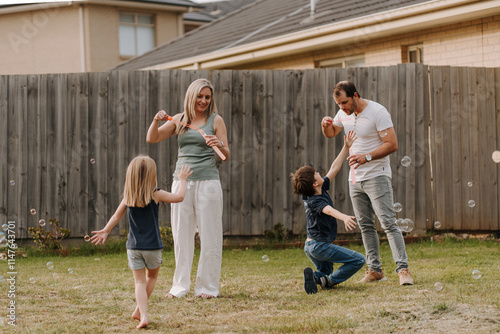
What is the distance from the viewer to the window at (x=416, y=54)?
35.4 ft

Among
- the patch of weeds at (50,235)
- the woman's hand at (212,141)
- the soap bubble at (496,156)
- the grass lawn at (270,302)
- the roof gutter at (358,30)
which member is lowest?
the grass lawn at (270,302)

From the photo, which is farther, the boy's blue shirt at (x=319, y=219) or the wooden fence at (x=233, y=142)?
the wooden fence at (x=233, y=142)

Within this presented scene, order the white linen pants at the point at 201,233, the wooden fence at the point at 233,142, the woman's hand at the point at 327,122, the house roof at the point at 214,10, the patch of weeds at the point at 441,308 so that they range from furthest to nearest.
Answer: the house roof at the point at 214,10 < the wooden fence at the point at 233,142 < the woman's hand at the point at 327,122 < the white linen pants at the point at 201,233 < the patch of weeds at the point at 441,308

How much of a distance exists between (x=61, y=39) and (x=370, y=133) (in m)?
19.5

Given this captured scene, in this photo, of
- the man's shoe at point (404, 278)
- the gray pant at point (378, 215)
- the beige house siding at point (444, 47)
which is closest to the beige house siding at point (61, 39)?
the beige house siding at point (444, 47)

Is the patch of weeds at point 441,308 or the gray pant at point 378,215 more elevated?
the gray pant at point 378,215

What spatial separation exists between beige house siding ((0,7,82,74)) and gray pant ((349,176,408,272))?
18.8 meters

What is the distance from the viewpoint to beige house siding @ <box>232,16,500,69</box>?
959 cm

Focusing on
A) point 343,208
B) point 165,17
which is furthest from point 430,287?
point 165,17

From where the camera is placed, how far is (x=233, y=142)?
29.5 feet

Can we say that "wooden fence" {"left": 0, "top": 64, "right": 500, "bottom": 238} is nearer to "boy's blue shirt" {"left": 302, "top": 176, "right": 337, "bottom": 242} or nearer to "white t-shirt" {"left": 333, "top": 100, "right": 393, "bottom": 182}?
"white t-shirt" {"left": 333, "top": 100, "right": 393, "bottom": 182}

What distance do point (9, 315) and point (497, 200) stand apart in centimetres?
646

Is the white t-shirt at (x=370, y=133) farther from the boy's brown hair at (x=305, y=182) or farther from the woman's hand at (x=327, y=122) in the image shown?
the boy's brown hair at (x=305, y=182)

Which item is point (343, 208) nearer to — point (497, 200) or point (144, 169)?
point (497, 200)
